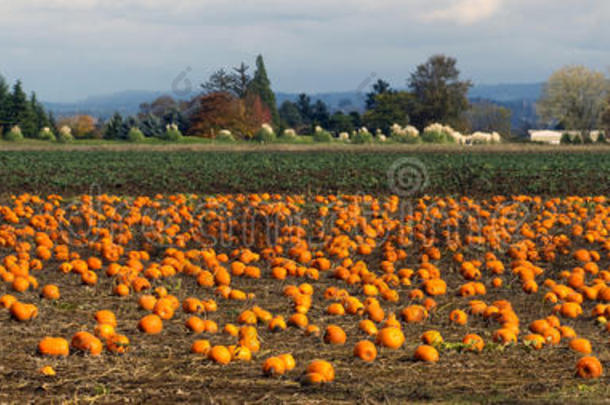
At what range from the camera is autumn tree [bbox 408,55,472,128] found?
4060 inches

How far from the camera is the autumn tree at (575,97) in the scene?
10150 centimetres

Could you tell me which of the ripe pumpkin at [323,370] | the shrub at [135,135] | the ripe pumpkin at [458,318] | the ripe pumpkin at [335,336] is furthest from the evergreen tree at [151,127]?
the ripe pumpkin at [323,370]

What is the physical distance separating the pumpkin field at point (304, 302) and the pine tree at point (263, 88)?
77.6 metres

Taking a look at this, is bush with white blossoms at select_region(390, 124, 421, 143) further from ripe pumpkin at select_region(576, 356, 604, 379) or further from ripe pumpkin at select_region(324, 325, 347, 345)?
ripe pumpkin at select_region(576, 356, 604, 379)

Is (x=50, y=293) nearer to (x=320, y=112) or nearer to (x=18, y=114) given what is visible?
(x=18, y=114)

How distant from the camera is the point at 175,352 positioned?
6461mm

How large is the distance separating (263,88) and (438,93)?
23424 mm

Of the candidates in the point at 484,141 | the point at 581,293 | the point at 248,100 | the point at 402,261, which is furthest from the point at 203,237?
the point at 248,100

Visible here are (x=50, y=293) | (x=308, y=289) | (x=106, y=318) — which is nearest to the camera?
(x=106, y=318)

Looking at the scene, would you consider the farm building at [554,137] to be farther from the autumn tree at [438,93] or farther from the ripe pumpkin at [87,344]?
the ripe pumpkin at [87,344]

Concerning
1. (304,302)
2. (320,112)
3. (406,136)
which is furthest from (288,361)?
(320,112)

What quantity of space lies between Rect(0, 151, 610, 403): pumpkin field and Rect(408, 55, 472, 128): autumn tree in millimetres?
87310

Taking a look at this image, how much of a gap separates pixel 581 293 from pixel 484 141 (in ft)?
177

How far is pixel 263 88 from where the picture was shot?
9812cm
